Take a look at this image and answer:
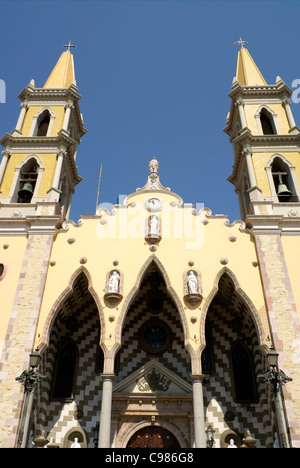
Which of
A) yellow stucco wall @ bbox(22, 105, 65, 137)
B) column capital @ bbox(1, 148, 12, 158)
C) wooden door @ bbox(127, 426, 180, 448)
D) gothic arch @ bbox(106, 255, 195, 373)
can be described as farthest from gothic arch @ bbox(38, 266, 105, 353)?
yellow stucco wall @ bbox(22, 105, 65, 137)

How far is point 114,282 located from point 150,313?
10.9 feet

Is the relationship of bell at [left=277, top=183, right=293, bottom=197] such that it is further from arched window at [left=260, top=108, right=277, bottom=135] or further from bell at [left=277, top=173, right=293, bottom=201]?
arched window at [left=260, top=108, right=277, bottom=135]

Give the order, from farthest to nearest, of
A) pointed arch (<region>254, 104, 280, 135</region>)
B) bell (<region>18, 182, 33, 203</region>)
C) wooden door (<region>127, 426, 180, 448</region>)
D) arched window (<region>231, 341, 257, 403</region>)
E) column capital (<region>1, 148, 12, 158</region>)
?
pointed arch (<region>254, 104, 280, 135</region>), column capital (<region>1, 148, 12, 158</region>), bell (<region>18, 182, 33, 203</region>), arched window (<region>231, 341, 257, 403</region>), wooden door (<region>127, 426, 180, 448</region>)

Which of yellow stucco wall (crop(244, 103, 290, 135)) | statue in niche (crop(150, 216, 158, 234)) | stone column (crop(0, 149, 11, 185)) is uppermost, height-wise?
yellow stucco wall (crop(244, 103, 290, 135))

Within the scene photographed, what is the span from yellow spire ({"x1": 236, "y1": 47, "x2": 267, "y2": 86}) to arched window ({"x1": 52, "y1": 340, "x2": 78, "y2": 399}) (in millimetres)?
17911

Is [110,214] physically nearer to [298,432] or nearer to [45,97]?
[45,97]

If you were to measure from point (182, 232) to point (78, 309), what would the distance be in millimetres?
5825

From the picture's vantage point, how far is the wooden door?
593 inches

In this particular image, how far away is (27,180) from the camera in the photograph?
19906 mm

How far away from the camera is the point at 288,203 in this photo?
18.4m

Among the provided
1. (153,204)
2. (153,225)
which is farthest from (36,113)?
(153,225)

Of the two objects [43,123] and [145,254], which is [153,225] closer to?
[145,254]

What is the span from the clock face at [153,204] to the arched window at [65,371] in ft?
22.2
